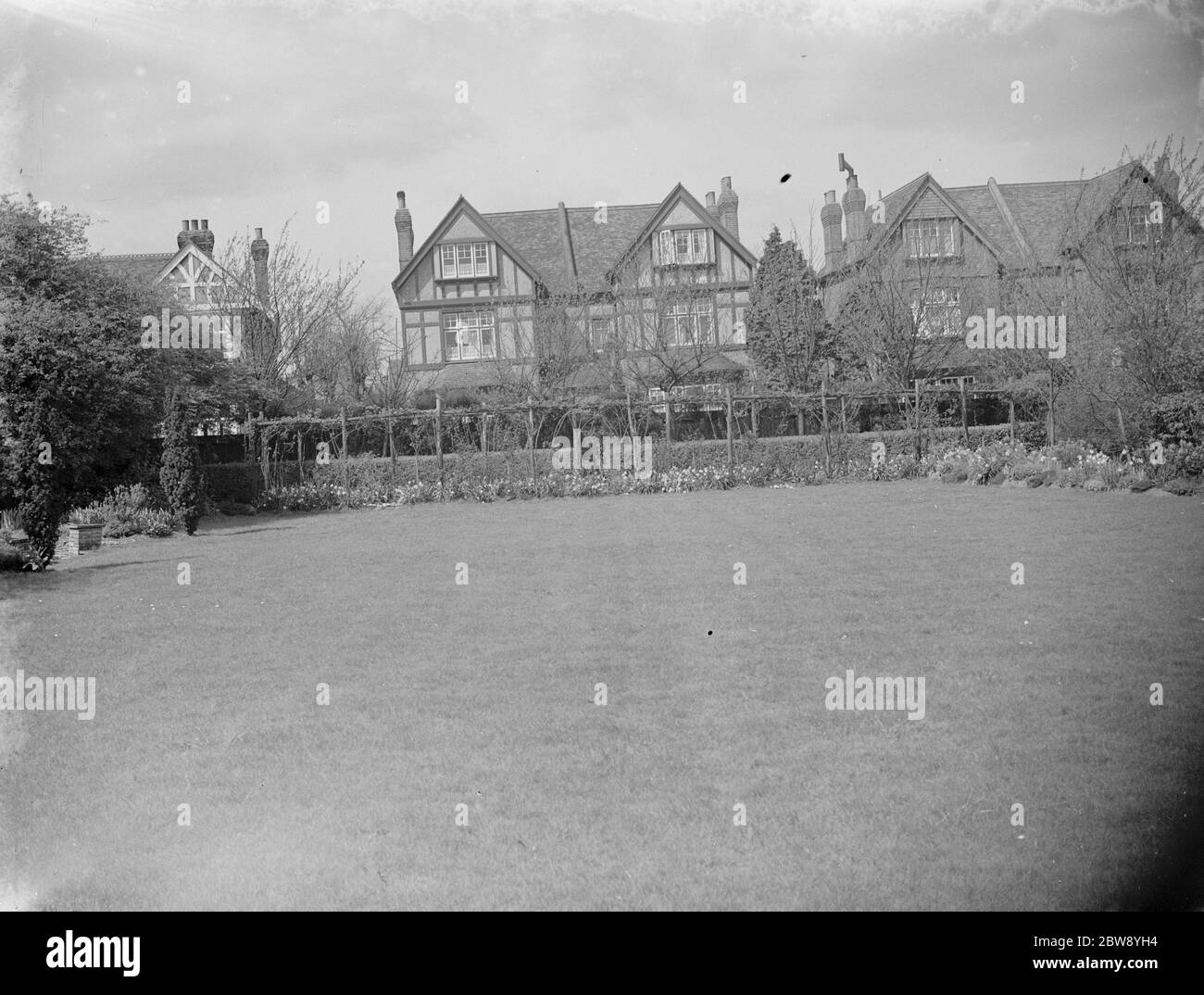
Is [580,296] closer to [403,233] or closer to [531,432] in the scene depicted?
[403,233]

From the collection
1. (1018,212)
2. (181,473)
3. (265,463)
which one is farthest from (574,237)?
(181,473)

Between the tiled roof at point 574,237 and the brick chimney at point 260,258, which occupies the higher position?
the tiled roof at point 574,237

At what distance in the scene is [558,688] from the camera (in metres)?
6.84

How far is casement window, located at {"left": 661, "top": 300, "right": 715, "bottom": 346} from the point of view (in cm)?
3378

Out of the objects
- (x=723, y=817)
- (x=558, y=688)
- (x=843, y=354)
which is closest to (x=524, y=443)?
(x=843, y=354)

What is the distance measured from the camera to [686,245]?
3819 cm

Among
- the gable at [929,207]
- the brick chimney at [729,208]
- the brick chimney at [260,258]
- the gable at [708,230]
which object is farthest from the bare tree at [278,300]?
the gable at [929,207]

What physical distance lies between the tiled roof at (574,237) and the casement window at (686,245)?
1.52 meters

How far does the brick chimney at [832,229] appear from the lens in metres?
37.2

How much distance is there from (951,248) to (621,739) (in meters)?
32.8

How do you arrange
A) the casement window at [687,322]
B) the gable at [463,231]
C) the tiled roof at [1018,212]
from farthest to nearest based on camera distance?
the gable at [463,231] < the casement window at [687,322] < the tiled roof at [1018,212]

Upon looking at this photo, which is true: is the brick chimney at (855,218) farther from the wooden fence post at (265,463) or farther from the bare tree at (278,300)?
the wooden fence post at (265,463)
